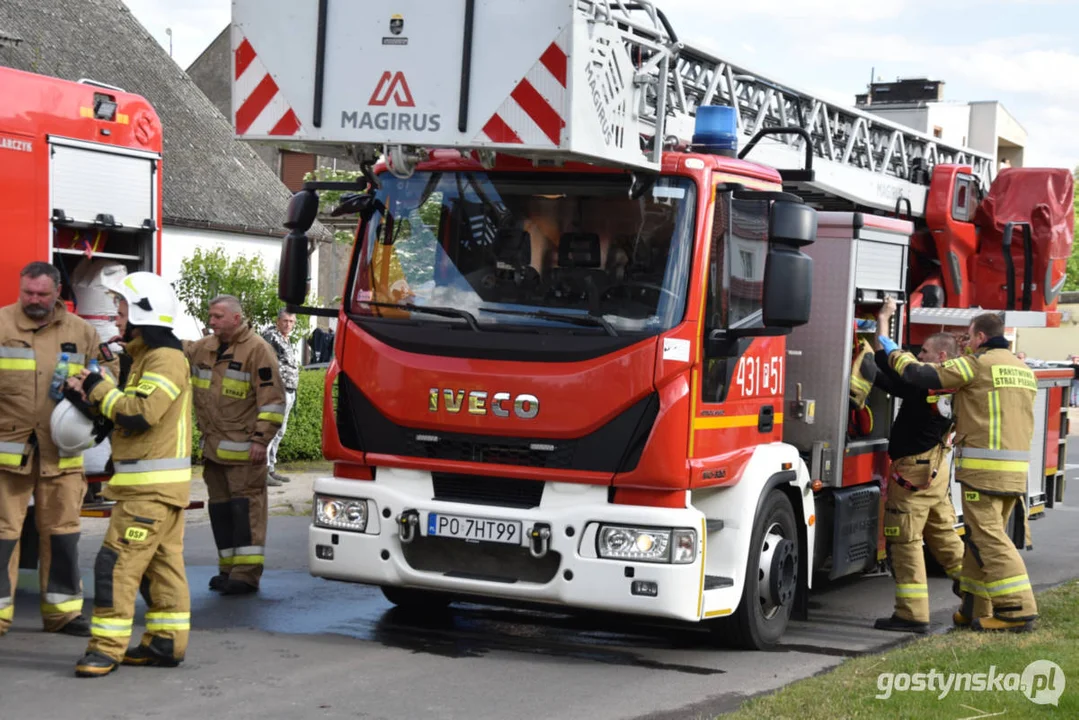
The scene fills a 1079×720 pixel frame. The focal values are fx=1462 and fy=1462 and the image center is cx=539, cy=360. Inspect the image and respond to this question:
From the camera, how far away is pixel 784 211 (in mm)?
6824

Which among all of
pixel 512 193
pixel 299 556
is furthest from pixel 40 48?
pixel 512 193

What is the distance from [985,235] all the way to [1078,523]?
4.09 metres

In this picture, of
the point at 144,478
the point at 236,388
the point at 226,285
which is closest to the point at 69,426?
the point at 144,478

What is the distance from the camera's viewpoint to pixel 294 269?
7410mm

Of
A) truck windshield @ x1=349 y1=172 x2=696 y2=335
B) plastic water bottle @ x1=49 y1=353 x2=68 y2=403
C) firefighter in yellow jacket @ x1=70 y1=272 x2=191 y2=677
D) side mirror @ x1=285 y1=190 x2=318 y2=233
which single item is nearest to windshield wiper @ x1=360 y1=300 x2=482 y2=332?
truck windshield @ x1=349 y1=172 x2=696 y2=335

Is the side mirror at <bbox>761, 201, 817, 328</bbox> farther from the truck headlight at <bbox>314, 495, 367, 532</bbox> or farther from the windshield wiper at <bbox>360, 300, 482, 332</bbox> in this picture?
the truck headlight at <bbox>314, 495, 367, 532</bbox>

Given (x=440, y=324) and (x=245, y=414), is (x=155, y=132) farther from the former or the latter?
(x=440, y=324)

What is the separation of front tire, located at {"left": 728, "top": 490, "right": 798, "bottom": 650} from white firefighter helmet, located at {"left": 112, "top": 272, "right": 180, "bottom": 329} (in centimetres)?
299

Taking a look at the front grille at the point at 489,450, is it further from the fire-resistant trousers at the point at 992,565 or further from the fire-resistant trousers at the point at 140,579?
the fire-resistant trousers at the point at 992,565

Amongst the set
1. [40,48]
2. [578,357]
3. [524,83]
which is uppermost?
[40,48]

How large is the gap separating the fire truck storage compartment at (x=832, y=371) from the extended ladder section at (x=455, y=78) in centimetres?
156

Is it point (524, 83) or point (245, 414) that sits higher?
point (524, 83)

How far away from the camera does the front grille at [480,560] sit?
22.4 ft

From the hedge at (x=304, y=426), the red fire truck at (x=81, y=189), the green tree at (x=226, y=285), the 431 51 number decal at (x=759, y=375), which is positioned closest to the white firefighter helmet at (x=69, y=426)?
the red fire truck at (x=81, y=189)
